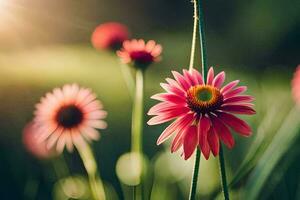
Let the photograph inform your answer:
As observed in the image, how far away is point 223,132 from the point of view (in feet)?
1.41

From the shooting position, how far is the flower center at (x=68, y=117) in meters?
0.69

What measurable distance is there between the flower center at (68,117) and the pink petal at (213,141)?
305 mm

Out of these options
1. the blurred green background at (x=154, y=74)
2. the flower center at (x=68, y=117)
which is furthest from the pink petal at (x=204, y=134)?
the flower center at (x=68, y=117)

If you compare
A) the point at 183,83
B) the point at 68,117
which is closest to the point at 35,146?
the point at 68,117

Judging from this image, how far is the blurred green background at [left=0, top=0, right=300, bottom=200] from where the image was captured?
853 mm

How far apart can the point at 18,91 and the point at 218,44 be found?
32.3 inches

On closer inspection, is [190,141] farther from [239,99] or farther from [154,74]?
[154,74]

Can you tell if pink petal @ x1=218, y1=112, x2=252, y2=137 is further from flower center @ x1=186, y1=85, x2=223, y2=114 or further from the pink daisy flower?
the pink daisy flower

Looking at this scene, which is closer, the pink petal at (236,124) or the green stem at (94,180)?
the pink petal at (236,124)

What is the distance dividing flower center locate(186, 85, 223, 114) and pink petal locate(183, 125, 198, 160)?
3cm

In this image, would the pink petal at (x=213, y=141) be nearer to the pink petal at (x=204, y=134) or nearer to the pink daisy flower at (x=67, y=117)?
the pink petal at (x=204, y=134)

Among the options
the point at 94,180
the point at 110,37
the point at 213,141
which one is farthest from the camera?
the point at 110,37

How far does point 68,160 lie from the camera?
967mm

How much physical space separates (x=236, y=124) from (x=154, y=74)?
45.3 inches
